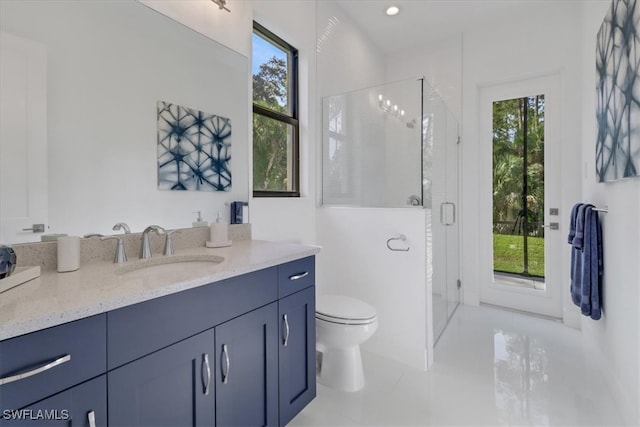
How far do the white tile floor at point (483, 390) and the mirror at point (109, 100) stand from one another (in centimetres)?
139

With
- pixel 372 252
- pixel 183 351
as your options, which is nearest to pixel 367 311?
pixel 372 252

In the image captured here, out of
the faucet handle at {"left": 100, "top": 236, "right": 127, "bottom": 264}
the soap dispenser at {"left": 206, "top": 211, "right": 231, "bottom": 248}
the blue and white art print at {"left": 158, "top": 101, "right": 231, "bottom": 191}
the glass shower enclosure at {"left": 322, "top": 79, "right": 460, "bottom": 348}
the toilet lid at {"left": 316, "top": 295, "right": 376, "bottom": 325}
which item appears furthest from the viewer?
the glass shower enclosure at {"left": 322, "top": 79, "right": 460, "bottom": 348}

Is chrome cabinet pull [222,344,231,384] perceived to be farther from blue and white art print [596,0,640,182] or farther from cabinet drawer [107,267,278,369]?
blue and white art print [596,0,640,182]

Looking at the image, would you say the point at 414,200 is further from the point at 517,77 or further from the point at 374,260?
the point at 517,77

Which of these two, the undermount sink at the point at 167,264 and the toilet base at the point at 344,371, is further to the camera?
the toilet base at the point at 344,371

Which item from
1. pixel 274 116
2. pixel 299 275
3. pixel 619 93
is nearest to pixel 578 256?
pixel 619 93

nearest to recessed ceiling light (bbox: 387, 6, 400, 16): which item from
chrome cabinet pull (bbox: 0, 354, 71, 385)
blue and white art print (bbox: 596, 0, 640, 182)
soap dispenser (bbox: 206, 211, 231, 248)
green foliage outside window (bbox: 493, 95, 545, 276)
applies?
green foliage outside window (bbox: 493, 95, 545, 276)

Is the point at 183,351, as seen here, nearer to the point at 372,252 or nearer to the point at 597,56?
the point at 372,252

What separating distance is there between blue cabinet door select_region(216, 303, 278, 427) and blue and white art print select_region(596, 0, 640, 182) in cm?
176

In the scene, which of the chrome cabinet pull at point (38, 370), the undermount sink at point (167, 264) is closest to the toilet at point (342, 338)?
the undermount sink at point (167, 264)

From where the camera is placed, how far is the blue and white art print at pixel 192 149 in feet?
4.92

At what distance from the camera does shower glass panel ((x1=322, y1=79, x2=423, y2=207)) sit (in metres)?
2.41

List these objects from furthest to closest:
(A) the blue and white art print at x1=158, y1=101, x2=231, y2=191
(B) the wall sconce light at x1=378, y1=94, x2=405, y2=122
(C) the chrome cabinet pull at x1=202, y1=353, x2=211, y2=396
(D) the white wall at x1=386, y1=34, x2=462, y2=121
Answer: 1. (D) the white wall at x1=386, y1=34, x2=462, y2=121
2. (B) the wall sconce light at x1=378, y1=94, x2=405, y2=122
3. (A) the blue and white art print at x1=158, y1=101, x2=231, y2=191
4. (C) the chrome cabinet pull at x1=202, y1=353, x2=211, y2=396

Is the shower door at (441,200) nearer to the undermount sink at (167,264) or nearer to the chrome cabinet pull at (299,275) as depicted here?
the chrome cabinet pull at (299,275)
